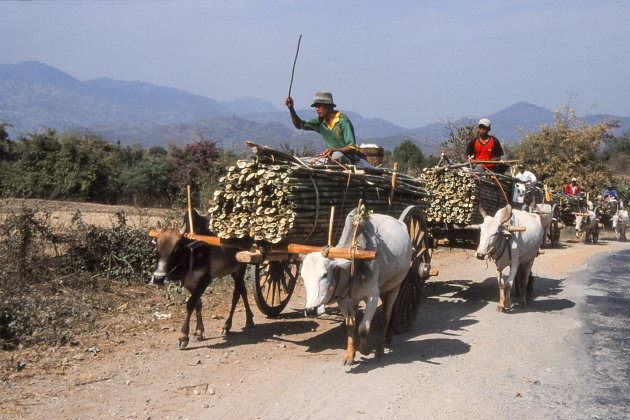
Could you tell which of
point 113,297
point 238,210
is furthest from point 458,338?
point 113,297

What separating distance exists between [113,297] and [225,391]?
3.71m

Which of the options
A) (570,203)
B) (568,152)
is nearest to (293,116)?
(570,203)

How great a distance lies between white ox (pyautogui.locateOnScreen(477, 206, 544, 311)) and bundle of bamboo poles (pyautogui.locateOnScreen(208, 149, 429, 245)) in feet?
8.99

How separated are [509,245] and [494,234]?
21.6 inches

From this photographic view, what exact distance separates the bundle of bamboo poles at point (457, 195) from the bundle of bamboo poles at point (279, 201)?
298cm

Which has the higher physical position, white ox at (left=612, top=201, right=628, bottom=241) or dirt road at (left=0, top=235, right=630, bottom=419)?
white ox at (left=612, top=201, right=628, bottom=241)

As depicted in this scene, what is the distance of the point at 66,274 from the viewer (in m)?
8.30

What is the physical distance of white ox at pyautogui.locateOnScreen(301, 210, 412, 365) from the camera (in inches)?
202

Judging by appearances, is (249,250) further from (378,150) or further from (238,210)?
(378,150)

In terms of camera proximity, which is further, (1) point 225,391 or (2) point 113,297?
(2) point 113,297

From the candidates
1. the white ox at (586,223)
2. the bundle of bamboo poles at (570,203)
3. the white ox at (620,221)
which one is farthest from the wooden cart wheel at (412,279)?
the white ox at (620,221)

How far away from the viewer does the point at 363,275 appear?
18.7 ft

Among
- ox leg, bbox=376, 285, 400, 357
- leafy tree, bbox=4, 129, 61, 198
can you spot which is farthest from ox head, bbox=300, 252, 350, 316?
leafy tree, bbox=4, 129, 61, 198

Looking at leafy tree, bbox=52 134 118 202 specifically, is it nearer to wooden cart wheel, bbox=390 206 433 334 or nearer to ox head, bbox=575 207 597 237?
wooden cart wheel, bbox=390 206 433 334
